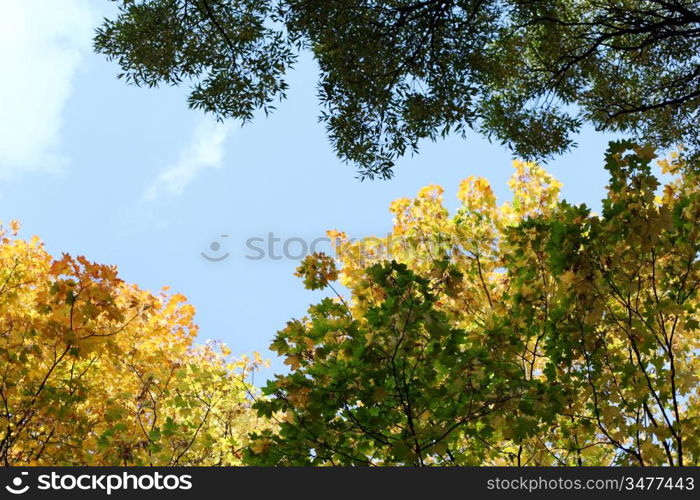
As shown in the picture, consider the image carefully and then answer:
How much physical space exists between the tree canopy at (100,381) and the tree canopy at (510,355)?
1.93 meters

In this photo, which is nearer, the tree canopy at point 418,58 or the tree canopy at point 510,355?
the tree canopy at point 510,355

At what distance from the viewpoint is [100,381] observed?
946 cm

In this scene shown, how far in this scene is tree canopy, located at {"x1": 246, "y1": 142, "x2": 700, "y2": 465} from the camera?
497cm

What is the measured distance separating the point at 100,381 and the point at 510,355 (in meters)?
6.44

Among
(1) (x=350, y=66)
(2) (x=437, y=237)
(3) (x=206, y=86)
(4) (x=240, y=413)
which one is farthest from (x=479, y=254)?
(3) (x=206, y=86)

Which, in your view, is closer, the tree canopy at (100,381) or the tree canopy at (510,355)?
the tree canopy at (510,355)

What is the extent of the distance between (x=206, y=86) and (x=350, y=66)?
203 centimetres

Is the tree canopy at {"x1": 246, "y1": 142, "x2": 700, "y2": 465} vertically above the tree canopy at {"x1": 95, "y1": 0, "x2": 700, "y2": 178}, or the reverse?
the tree canopy at {"x1": 95, "y1": 0, "x2": 700, "y2": 178}

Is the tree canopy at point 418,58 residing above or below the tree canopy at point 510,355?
above

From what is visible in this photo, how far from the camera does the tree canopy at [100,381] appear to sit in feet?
19.1

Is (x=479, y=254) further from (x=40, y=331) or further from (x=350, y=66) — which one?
(x=40, y=331)

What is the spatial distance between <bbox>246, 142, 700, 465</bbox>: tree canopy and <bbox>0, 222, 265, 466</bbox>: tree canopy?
6.32ft

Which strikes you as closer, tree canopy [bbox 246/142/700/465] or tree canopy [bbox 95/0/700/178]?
tree canopy [bbox 246/142/700/465]

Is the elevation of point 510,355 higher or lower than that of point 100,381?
lower
